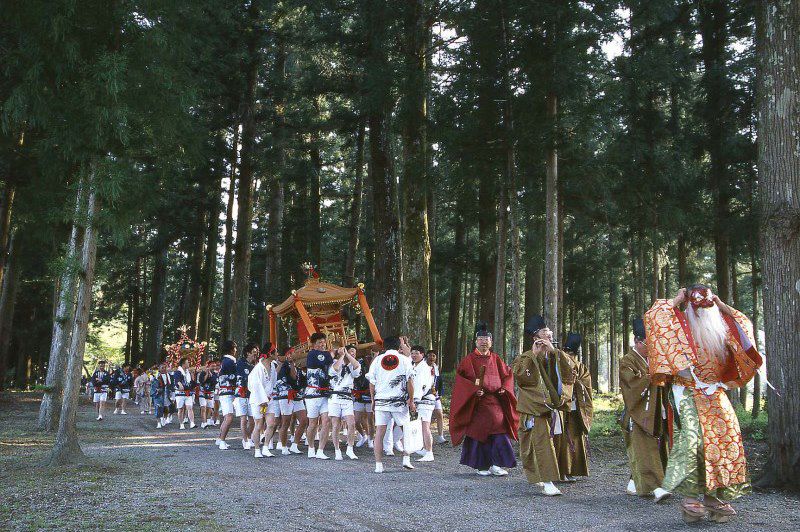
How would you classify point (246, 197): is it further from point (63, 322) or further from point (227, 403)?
point (227, 403)

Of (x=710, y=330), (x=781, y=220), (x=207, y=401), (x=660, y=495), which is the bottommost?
(x=660, y=495)

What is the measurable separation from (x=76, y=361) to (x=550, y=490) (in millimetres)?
7402

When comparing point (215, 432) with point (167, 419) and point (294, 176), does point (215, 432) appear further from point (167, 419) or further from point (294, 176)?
point (294, 176)

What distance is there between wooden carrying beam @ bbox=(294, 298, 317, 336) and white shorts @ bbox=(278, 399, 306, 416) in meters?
3.98

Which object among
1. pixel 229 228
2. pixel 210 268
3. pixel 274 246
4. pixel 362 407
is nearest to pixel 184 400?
pixel 362 407

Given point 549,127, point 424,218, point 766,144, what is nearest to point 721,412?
point 766,144

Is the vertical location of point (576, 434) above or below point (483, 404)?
below

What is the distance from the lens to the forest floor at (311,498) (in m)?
6.93

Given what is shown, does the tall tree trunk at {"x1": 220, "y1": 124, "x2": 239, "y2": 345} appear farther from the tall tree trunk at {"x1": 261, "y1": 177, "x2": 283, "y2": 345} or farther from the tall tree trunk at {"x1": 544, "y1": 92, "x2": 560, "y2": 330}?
the tall tree trunk at {"x1": 544, "y1": 92, "x2": 560, "y2": 330}

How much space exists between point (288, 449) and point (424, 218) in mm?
6289

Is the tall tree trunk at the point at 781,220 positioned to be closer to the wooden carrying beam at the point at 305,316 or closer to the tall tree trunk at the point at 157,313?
the wooden carrying beam at the point at 305,316

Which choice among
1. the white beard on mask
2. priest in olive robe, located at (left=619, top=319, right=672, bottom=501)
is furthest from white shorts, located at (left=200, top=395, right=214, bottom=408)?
the white beard on mask

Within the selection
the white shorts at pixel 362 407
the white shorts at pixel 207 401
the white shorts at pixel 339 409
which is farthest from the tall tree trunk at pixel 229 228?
the white shorts at pixel 339 409

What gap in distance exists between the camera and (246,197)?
81.5 ft
